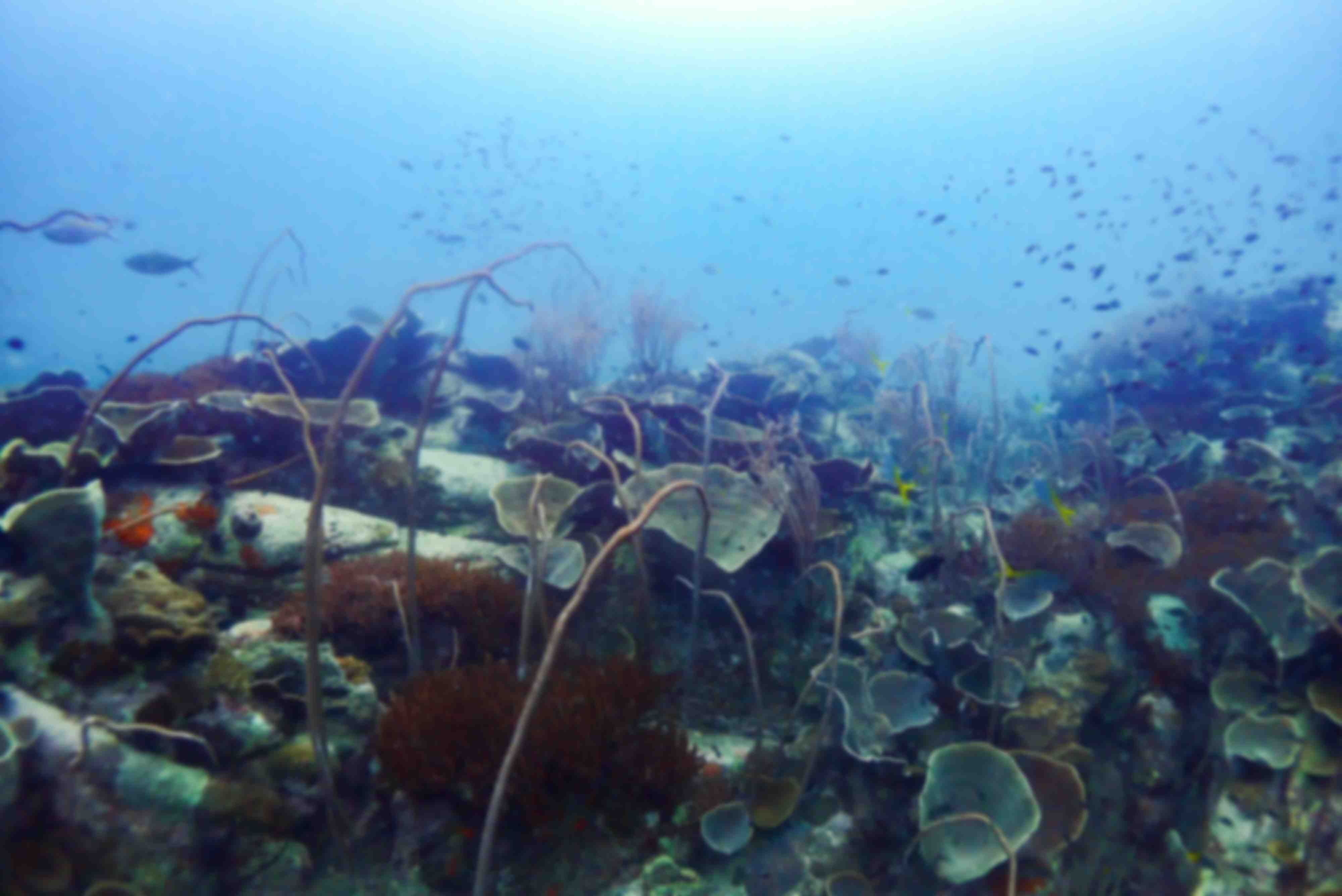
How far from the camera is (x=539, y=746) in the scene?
10.2 feet

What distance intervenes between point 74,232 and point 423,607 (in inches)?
322

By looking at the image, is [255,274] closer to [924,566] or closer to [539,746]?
[539,746]

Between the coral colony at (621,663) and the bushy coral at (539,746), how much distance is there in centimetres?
2

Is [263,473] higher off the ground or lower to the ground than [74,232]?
lower

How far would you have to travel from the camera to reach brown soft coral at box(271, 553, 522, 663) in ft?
13.7

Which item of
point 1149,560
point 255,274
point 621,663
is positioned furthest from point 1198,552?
point 255,274

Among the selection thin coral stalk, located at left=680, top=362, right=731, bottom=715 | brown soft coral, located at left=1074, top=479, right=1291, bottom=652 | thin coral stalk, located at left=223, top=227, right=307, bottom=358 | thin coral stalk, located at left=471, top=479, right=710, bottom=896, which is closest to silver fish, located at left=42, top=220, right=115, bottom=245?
thin coral stalk, located at left=223, top=227, right=307, bottom=358

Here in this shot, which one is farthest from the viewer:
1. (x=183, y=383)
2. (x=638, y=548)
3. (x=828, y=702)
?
(x=183, y=383)

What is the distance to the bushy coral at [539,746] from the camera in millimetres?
3082

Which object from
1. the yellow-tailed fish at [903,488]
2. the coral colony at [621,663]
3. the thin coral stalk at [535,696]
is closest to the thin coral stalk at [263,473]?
the coral colony at [621,663]

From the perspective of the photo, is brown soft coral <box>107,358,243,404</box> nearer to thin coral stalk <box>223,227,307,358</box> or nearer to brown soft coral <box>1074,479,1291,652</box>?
thin coral stalk <box>223,227,307,358</box>

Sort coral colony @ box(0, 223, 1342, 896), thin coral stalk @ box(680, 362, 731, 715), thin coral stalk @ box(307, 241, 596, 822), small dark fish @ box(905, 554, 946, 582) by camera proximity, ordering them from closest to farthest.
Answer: thin coral stalk @ box(307, 241, 596, 822)
coral colony @ box(0, 223, 1342, 896)
thin coral stalk @ box(680, 362, 731, 715)
small dark fish @ box(905, 554, 946, 582)

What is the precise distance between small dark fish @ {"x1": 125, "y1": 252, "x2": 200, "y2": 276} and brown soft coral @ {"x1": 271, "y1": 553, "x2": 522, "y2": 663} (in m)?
6.95

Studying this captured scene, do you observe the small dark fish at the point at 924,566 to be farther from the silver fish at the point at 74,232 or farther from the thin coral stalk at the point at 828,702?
A: the silver fish at the point at 74,232
